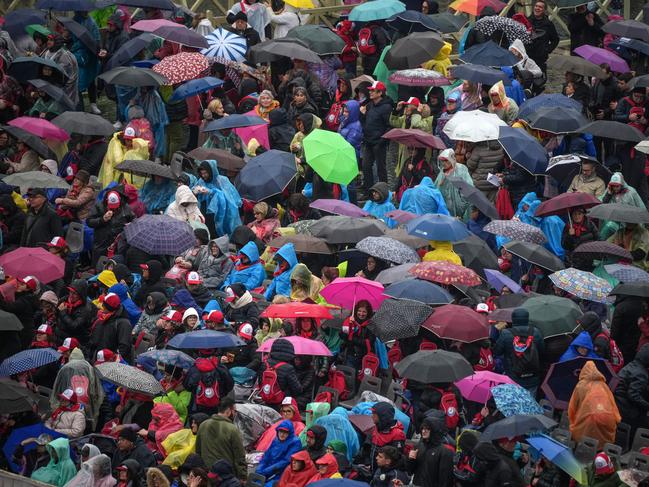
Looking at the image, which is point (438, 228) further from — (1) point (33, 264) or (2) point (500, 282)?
(1) point (33, 264)

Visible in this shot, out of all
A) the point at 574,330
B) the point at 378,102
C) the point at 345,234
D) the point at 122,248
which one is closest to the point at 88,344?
the point at 122,248

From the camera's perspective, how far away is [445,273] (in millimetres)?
20156

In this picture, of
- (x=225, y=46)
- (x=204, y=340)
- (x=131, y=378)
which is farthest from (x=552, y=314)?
(x=225, y=46)

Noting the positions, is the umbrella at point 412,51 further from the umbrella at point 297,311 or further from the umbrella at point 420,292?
the umbrella at point 297,311

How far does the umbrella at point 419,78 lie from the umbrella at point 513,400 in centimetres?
807

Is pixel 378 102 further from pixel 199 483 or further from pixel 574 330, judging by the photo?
pixel 199 483

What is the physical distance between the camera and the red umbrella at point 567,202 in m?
22.2

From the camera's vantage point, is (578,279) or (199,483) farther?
(578,279)

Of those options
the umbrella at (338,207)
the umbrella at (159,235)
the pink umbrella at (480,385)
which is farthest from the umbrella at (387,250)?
the pink umbrella at (480,385)

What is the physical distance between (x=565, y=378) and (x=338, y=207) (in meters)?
4.51

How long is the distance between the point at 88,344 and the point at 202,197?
3.64 m

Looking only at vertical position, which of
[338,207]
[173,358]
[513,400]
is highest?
[513,400]

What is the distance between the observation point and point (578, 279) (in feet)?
67.2

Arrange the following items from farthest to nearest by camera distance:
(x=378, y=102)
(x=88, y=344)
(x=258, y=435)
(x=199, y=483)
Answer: (x=378, y=102) → (x=88, y=344) → (x=258, y=435) → (x=199, y=483)
